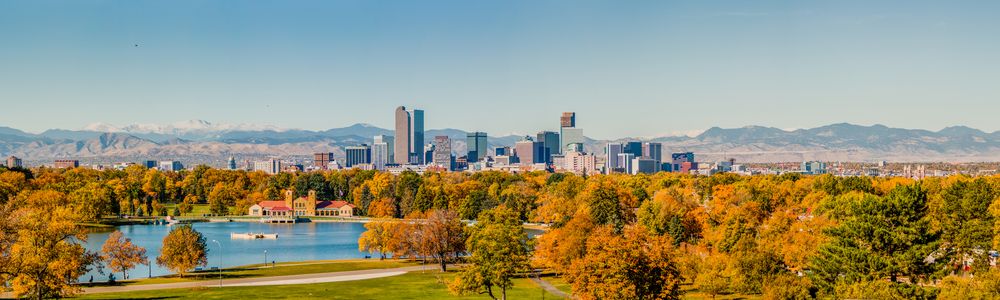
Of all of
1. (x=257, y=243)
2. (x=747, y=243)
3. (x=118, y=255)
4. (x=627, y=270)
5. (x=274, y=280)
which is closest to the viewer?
(x=627, y=270)

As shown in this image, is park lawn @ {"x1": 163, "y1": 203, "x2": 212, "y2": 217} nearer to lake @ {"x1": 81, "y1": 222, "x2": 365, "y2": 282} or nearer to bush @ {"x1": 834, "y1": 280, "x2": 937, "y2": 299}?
lake @ {"x1": 81, "y1": 222, "x2": 365, "y2": 282}

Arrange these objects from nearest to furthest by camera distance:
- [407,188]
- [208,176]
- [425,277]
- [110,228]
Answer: [425,277] → [110,228] → [407,188] → [208,176]

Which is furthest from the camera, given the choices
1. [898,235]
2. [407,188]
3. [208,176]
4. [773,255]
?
[208,176]

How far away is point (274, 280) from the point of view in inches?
2499

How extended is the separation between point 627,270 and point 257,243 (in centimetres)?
7940

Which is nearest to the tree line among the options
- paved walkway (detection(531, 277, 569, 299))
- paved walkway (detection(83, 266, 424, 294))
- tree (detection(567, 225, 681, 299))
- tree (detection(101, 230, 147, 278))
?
tree (detection(567, 225, 681, 299))

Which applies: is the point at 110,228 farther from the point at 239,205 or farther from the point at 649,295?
the point at 649,295

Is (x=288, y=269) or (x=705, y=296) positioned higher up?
(x=705, y=296)

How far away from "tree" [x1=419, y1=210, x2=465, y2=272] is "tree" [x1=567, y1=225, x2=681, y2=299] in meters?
34.5

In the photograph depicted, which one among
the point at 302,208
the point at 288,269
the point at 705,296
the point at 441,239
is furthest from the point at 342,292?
the point at 302,208

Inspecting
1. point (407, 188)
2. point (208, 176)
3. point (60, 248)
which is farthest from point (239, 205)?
point (60, 248)

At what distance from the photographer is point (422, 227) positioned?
75.4 m

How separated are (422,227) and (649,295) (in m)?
40.1

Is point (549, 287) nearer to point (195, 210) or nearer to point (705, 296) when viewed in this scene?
point (705, 296)
